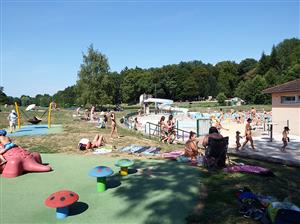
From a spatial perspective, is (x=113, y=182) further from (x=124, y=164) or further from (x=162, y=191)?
(x=162, y=191)

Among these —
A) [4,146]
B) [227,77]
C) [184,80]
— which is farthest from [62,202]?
[227,77]

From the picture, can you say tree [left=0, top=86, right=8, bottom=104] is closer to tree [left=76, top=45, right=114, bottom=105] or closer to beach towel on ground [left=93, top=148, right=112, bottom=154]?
tree [left=76, top=45, right=114, bottom=105]

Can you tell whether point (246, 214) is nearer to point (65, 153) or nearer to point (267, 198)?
point (267, 198)

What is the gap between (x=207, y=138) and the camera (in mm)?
10469

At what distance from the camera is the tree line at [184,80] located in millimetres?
64500

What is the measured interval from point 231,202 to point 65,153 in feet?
28.2

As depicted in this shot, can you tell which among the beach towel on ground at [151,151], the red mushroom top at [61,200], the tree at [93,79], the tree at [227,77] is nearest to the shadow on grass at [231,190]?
the red mushroom top at [61,200]

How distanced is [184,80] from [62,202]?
101832 millimetres

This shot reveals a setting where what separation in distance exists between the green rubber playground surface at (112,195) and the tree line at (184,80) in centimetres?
5489

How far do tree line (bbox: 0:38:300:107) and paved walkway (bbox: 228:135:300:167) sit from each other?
4950 cm

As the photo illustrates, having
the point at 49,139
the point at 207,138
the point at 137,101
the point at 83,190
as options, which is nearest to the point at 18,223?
the point at 83,190

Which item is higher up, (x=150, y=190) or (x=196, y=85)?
(x=196, y=85)

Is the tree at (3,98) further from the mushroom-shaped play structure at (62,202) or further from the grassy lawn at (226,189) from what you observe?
the mushroom-shaped play structure at (62,202)

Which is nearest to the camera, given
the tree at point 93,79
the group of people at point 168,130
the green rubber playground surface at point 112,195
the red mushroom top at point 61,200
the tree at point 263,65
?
the red mushroom top at point 61,200
